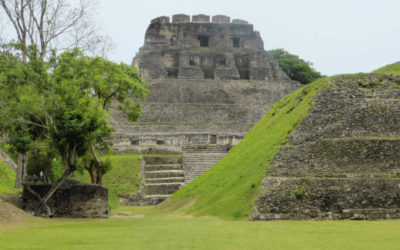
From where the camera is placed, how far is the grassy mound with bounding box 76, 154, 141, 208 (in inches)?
774

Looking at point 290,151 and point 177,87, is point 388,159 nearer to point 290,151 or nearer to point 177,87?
point 290,151

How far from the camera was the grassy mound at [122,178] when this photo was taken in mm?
19656

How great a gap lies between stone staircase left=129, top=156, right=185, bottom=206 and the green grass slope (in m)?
2.82

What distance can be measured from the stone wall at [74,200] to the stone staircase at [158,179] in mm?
4937

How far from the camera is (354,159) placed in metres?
13.3

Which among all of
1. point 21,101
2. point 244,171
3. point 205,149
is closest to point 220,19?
point 205,149

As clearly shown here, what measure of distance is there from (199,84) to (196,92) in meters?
1.10

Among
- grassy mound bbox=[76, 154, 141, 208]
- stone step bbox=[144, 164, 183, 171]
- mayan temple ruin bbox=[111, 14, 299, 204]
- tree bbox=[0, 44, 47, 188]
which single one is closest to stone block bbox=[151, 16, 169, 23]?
mayan temple ruin bbox=[111, 14, 299, 204]

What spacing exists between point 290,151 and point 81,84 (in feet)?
23.8

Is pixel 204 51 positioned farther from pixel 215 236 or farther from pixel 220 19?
pixel 215 236

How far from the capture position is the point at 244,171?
48.6ft

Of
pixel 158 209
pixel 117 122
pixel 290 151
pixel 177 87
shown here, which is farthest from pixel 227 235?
pixel 177 87

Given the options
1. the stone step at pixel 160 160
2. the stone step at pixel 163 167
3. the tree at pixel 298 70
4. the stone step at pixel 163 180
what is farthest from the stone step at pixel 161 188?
the tree at pixel 298 70

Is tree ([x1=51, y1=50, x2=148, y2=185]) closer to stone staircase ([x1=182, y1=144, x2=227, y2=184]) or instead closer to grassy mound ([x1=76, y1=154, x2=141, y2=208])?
grassy mound ([x1=76, y1=154, x2=141, y2=208])
